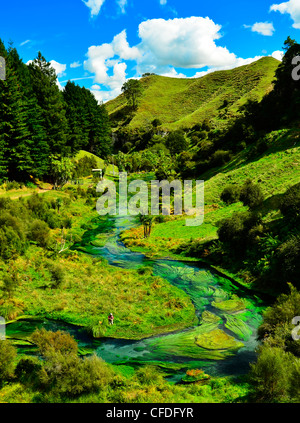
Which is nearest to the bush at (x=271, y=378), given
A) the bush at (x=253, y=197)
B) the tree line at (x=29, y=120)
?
the bush at (x=253, y=197)

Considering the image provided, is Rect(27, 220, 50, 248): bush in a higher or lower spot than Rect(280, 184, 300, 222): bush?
lower

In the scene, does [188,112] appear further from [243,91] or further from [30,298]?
[30,298]

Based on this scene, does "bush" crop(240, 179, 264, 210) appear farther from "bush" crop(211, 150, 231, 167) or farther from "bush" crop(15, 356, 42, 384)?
"bush" crop(15, 356, 42, 384)

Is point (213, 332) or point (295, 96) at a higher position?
point (295, 96)

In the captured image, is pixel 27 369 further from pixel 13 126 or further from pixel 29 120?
pixel 29 120

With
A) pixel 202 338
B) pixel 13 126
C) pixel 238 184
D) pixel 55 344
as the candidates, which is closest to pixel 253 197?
pixel 238 184

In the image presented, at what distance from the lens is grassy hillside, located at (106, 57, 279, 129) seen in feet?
425

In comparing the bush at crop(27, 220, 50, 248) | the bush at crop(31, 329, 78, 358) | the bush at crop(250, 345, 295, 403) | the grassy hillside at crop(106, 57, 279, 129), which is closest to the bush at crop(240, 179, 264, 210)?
the bush at crop(250, 345, 295, 403)

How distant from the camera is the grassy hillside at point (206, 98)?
129500mm

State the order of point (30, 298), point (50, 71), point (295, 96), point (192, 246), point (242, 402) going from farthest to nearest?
point (50, 71) → point (295, 96) → point (192, 246) → point (30, 298) → point (242, 402)

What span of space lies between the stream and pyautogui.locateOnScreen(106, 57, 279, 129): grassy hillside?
101m
